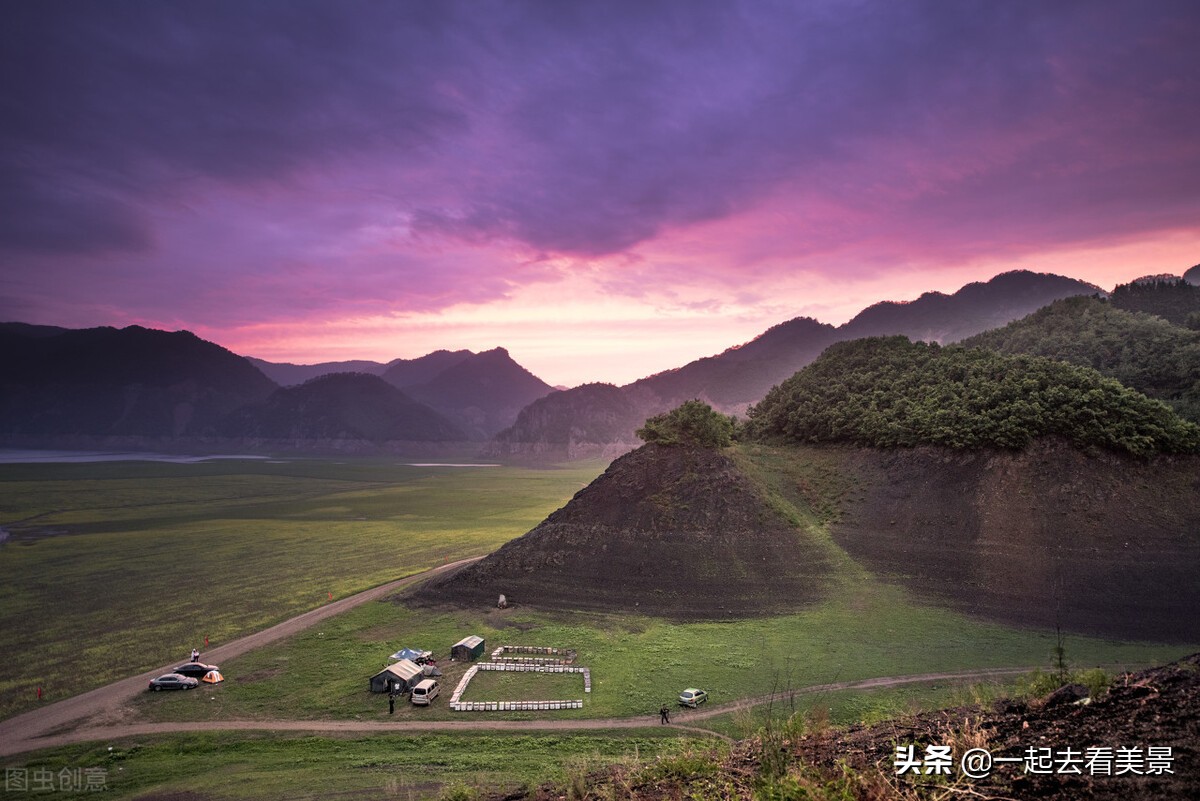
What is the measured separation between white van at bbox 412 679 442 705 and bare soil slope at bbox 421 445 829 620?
594 inches

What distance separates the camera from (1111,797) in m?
7.88

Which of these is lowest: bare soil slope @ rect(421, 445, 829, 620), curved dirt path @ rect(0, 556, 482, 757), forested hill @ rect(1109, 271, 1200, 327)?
curved dirt path @ rect(0, 556, 482, 757)

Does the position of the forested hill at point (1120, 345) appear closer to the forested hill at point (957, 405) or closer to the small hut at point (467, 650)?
the forested hill at point (957, 405)

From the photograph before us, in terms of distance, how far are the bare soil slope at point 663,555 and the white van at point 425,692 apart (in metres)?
15.1

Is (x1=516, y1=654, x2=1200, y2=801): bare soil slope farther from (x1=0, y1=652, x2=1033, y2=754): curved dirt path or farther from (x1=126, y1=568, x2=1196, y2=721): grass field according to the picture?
(x1=126, y1=568, x2=1196, y2=721): grass field

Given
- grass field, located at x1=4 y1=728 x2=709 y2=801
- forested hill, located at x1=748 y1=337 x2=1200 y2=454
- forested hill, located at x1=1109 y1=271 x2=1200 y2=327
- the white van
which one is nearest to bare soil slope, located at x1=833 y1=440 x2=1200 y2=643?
forested hill, located at x1=748 y1=337 x2=1200 y2=454

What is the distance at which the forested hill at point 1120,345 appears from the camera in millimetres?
57219

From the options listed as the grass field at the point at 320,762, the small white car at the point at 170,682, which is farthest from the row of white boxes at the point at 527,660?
the small white car at the point at 170,682

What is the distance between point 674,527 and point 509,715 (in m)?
26.7

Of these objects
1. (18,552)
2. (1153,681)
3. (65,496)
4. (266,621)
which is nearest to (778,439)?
(266,621)

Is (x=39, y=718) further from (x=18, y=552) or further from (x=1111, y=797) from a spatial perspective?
(x=18, y=552)

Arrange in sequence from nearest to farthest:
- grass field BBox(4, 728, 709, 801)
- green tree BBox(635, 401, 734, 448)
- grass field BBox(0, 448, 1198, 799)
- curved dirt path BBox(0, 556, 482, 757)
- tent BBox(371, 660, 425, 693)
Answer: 1. grass field BBox(4, 728, 709, 801)
2. grass field BBox(0, 448, 1198, 799)
3. curved dirt path BBox(0, 556, 482, 757)
4. tent BBox(371, 660, 425, 693)
5. green tree BBox(635, 401, 734, 448)

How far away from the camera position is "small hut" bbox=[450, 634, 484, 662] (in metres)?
34.9

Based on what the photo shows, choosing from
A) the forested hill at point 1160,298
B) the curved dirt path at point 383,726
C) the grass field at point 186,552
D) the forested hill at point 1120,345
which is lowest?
the grass field at point 186,552
